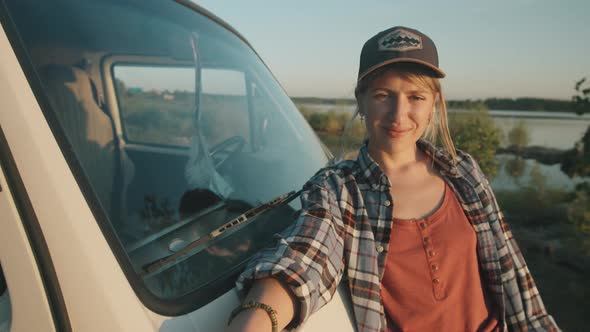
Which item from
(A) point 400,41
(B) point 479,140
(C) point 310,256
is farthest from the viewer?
(B) point 479,140

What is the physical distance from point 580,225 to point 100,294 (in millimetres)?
5618

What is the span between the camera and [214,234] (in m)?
1.31

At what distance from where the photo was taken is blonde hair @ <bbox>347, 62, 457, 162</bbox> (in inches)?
56.3

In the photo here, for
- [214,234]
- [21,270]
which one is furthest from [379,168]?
[21,270]

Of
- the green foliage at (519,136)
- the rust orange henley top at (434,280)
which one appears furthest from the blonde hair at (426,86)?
the green foliage at (519,136)

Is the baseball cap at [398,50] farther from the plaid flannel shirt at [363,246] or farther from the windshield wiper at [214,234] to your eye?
the windshield wiper at [214,234]

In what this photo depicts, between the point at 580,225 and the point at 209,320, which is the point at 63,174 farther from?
the point at 580,225

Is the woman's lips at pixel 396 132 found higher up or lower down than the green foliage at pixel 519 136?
higher up

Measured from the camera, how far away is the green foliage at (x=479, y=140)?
672cm

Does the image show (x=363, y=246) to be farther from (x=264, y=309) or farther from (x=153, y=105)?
(x=153, y=105)

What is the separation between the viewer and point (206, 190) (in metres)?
1.47

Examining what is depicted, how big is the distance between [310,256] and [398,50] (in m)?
0.74

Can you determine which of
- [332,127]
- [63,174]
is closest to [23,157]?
[63,174]

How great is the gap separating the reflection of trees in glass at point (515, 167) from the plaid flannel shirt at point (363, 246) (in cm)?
840
